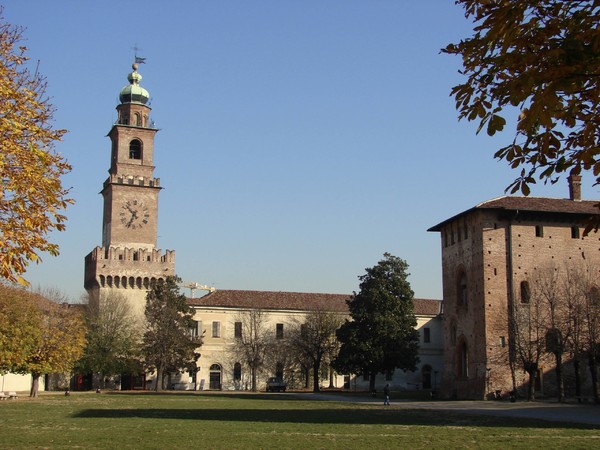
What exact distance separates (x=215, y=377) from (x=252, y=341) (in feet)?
15.1

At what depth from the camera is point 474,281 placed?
4694cm

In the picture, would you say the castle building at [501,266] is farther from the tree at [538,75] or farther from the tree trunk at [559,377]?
the tree at [538,75]

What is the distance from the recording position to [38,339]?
44250mm

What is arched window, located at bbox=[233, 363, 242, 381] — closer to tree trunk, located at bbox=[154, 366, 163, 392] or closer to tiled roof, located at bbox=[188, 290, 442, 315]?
tiled roof, located at bbox=[188, 290, 442, 315]

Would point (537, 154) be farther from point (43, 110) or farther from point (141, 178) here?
point (141, 178)

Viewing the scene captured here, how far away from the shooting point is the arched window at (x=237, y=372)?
69.6 m

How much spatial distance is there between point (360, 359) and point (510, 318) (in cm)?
1438

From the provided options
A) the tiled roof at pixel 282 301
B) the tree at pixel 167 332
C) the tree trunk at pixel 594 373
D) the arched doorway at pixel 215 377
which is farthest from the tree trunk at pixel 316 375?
the tree trunk at pixel 594 373

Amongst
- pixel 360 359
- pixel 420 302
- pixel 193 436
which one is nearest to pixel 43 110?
pixel 193 436

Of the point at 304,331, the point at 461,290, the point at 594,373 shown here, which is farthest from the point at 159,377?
the point at 594,373

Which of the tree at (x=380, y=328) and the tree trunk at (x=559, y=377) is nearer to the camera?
the tree trunk at (x=559, y=377)

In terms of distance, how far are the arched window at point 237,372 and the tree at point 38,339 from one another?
22.6 m

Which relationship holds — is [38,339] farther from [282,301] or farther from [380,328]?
[282,301]

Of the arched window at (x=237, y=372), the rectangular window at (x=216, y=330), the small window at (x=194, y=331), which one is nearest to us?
the small window at (x=194, y=331)
